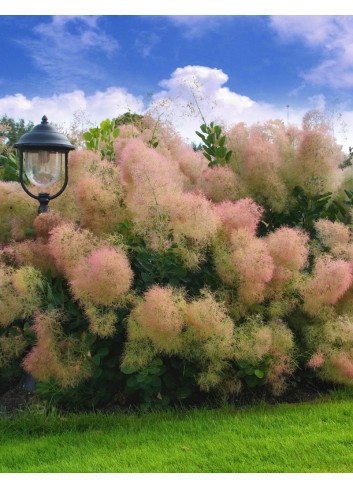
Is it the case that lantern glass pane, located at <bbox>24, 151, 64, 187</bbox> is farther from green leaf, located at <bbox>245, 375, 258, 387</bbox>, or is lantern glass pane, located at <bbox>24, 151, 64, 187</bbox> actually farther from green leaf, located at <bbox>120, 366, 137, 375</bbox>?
green leaf, located at <bbox>245, 375, 258, 387</bbox>

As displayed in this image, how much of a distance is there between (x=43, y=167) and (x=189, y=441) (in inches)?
115

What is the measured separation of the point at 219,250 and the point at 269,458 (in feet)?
5.06

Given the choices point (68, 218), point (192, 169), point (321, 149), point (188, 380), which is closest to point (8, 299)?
point (68, 218)

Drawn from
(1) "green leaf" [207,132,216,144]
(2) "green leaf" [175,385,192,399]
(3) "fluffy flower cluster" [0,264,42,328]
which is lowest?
(2) "green leaf" [175,385,192,399]

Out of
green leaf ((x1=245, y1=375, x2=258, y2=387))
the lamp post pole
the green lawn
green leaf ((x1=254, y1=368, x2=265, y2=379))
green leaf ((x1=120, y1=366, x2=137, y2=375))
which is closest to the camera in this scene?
the green lawn

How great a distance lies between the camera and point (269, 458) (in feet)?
10.8

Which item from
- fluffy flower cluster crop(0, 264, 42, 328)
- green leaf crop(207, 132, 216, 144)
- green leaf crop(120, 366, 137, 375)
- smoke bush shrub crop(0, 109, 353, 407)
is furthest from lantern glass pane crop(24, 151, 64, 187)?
green leaf crop(120, 366, 137, 375)

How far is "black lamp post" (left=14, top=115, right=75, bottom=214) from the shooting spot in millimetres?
4952

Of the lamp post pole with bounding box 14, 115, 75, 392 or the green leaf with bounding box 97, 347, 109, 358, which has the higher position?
the lamp post pole with bounding box 14, 115, 75, 392

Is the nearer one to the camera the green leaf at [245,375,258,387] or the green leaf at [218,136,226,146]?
the green leaf at [245,375,258,387]

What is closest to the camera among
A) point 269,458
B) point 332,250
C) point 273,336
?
point 269,458

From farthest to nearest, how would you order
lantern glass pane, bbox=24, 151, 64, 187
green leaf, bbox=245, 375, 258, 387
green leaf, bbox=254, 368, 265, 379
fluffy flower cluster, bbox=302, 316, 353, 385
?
lantern glass pane, bbox=24, 151, 64, 187, fluffy flower cluster, bbox=302, 316, 353, 385, green leaf, bbox=245, 375, 258, 387, green leaf, bbox=254, 368, 265, 379

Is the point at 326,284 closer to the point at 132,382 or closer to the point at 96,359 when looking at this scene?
the point at 132,382

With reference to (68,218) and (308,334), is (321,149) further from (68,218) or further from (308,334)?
(68,218)
